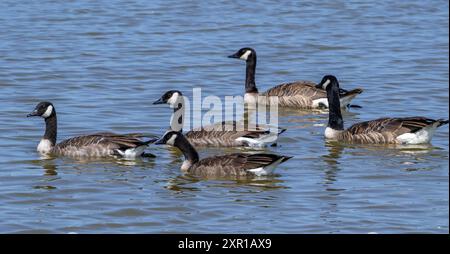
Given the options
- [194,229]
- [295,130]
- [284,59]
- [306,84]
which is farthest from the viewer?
[284,59]

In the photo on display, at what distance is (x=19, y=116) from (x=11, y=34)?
30.5ft

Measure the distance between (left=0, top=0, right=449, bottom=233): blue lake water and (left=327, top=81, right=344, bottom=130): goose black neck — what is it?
13.5 inches

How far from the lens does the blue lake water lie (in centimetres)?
1349

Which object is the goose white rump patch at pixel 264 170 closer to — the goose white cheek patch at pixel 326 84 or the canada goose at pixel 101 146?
the canada goose at pixel 101 146

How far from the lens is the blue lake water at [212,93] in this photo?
13492 mm

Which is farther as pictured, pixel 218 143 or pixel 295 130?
pixel 295 130

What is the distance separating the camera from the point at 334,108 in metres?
18.7

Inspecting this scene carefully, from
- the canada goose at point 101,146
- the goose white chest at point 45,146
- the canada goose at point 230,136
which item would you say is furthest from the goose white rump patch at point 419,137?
the goose white chest at point 45,146

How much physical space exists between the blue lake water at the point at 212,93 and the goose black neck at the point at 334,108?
1.12ft

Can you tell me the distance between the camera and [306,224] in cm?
1296

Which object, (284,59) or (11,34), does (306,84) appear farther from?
(11,34)

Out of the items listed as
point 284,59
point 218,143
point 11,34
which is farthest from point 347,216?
point 11,34

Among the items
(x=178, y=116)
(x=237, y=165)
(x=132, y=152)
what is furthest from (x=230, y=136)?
(x=237, y=165)

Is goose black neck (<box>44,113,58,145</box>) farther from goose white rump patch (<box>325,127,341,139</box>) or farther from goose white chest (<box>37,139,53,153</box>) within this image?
goose white rump patch (<box>325,127,341,139</box>)
